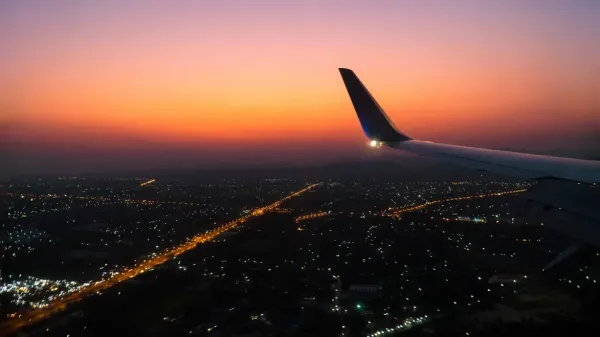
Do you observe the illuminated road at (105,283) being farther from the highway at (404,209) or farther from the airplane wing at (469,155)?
the airplane wing at (469,155)

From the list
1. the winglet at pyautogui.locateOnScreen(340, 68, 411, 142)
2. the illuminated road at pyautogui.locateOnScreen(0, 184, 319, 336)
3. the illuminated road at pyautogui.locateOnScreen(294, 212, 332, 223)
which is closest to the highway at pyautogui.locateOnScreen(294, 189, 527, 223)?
the illuminated road at pyautogui.locateOnScreen(294, 212, 332, 223)

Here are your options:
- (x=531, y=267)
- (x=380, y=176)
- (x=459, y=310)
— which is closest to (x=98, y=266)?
(x=459, y=310)

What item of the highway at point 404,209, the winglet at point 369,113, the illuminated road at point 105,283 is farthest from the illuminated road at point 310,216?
the winglet at point 369,113

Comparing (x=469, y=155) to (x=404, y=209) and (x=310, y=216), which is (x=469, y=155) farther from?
(x=404, y=209)

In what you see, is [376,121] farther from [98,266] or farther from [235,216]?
[235,216]

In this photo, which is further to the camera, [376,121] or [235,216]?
[235,216]

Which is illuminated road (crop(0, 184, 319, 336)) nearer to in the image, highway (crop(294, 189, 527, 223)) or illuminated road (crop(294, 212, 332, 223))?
illuminated road (crop(294, 212, 332, 223))
